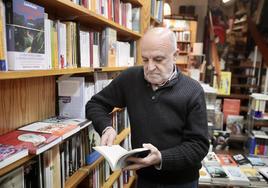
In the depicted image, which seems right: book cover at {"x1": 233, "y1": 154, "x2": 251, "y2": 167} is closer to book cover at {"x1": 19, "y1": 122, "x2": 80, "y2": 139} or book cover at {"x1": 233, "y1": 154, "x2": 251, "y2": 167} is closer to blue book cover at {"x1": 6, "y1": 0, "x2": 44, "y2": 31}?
book cover at {"x1": 19, "y1": 122, "x2": 80, "y2": 139}

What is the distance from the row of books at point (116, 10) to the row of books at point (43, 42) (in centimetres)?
12

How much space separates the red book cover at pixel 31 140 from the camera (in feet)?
2.94

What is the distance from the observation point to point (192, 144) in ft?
3.52

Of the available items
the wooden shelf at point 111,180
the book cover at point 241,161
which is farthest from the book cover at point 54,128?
the book cover at point 241,161

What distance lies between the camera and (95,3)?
1402mm

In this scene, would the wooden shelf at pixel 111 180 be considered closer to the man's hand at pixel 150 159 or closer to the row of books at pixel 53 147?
the row of books at pixel 53 147

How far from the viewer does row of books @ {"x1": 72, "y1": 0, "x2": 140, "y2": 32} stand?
1373 mm

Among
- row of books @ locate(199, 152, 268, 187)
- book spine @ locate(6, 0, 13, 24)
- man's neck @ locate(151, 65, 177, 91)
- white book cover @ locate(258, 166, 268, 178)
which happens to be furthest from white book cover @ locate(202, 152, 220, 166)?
book spine @ locate(6, 0, 13, 24)

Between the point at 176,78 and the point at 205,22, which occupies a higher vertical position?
the point at 205,22

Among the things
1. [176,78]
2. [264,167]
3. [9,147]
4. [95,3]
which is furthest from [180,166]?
[264,167]

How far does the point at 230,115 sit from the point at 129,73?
3.55 metres

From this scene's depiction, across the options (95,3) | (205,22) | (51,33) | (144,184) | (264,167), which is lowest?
(264,167)

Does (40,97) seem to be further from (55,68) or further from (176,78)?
(176,78)

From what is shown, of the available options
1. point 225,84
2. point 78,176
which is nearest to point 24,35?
point 78,176
